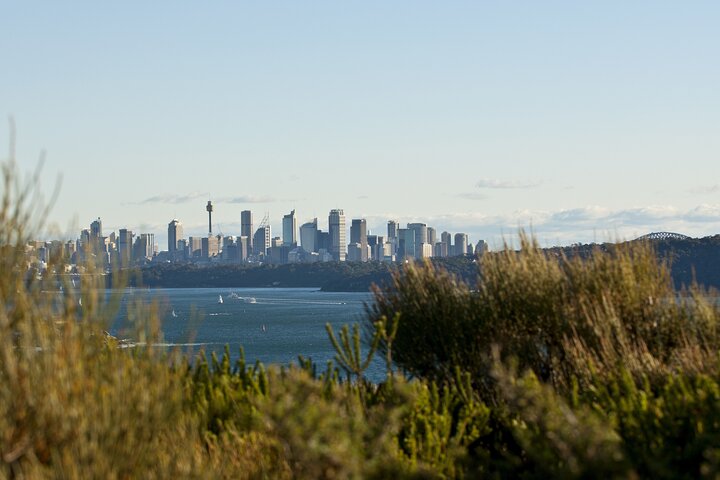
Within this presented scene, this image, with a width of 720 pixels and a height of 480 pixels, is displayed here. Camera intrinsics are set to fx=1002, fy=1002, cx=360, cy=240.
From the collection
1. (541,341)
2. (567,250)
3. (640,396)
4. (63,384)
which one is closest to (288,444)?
(63,384)

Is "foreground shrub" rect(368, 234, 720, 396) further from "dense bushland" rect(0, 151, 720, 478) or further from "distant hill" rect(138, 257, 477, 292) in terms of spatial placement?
"distant hill" rect(138, 257, 477, 292)

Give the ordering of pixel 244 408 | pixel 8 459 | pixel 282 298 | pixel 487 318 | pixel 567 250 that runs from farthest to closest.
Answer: pixel 282 298
pixel 567 250
pixel 487 318
pixel 244 408
pixel 8 459

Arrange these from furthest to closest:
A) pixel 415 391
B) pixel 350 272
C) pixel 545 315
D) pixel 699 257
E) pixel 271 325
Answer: pixel 350 272 → pixel 271 325 → pixel 699 257 → pixel 545 315 → pixel 415 391

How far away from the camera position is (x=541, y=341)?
36.2 ft

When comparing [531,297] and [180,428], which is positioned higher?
[531,297]

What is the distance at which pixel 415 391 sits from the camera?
8828mm

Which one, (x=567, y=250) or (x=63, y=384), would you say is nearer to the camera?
(x=63, y=384)

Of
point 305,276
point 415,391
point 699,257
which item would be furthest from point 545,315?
point 305,276

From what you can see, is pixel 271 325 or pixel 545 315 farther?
pixel 271 325

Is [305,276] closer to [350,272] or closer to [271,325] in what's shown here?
[350,272]

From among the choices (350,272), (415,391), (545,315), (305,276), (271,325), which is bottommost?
(271,325)

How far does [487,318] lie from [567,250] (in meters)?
53.9

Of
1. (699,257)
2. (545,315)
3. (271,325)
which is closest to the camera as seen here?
(545,315)

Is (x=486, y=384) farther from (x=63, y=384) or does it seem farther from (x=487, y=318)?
(x=63, y=384)
